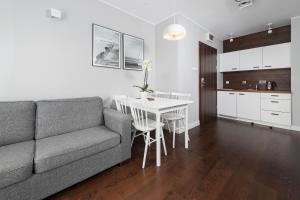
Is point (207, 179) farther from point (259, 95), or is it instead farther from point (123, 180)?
point (259, 95)

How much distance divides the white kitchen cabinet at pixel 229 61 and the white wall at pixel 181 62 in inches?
49.1

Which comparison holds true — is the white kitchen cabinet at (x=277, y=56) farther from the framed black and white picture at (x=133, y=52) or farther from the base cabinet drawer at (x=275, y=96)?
the framed black and white picture at (x=133, y=52)

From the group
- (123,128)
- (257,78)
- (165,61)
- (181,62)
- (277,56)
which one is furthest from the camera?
(257,78)

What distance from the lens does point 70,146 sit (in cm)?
151

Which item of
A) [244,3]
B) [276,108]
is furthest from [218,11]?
[276,108]

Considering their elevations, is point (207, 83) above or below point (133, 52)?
below

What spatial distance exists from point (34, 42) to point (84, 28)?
0.76m

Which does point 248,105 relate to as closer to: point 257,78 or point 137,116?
point 257,78

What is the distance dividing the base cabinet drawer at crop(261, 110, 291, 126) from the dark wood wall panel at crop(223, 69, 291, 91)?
0.88 m

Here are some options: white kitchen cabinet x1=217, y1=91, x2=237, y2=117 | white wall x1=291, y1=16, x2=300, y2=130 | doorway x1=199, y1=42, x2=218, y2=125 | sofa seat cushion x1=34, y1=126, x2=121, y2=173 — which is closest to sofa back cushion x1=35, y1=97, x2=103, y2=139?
sofa seat cushion x1=34, y1=126, x2=121, y2=173

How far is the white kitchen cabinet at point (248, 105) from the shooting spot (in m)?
3.84

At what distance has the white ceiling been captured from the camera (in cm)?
269

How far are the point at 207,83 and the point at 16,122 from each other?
406cm

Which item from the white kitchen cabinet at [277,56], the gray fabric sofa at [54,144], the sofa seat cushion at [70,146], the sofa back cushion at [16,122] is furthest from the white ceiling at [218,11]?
the sofa seat cushion at [70,146]
